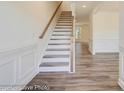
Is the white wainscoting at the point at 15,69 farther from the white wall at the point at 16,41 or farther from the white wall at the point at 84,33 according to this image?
the white wall at the point at 84,33

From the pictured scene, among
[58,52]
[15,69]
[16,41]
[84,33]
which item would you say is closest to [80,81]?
[15,69]

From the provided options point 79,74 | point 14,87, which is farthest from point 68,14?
point 14,87

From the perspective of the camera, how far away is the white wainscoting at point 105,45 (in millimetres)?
8734

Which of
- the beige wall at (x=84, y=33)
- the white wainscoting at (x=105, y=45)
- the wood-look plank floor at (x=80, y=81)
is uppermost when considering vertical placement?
the beige wall at (x=84, y=33)

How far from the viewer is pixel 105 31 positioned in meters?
8.72

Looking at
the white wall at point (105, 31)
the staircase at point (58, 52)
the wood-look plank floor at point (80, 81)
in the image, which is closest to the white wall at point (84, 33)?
the white wall at point (105, 31)

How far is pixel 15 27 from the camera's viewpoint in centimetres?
297

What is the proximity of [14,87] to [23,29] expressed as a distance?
44.8 inches

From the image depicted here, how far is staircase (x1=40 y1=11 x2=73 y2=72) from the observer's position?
4.72 meters

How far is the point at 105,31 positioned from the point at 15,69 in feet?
21.7

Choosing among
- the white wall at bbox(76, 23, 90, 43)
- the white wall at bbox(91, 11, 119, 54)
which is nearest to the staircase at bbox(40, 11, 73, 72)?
the white wall at bbox(91, 11, 119, 54)

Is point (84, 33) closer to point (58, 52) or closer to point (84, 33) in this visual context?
point (84, 33)

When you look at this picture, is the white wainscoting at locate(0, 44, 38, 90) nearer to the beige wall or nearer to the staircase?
the staircase

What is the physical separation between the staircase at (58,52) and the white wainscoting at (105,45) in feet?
7.14
